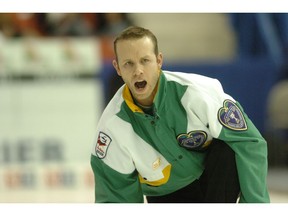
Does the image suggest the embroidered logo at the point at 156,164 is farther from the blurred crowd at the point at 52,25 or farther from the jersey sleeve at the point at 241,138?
the blurred crowd at the point at 52,25

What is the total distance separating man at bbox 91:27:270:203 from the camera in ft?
7.16

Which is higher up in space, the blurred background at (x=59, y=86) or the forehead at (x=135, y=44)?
the blurred background at (x=59, y=86)

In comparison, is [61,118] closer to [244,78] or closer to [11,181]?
[11,181]

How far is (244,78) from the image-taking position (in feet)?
14.3

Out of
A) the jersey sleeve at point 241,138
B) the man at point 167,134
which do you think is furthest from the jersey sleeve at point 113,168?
Result: the jersey sleeve at point 241,138

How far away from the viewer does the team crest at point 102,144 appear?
2.25 m

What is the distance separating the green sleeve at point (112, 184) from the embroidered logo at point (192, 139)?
0.19m

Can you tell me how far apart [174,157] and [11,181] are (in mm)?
2490

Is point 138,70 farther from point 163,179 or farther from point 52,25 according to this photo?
point 52,25

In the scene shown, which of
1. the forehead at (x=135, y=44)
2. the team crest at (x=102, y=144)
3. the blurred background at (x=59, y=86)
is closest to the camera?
the forehead at (x=135, y=44)

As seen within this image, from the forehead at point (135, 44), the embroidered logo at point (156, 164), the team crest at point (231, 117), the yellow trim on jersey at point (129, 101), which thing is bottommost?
the embroidered logo at point (156, 164)

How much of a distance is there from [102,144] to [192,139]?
27cm

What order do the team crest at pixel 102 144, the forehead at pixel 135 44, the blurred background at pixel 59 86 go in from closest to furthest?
1. the forehead at pixel 135 44
2. the team crest at pixel 102 144
3. the blurred background at pixel 59 86

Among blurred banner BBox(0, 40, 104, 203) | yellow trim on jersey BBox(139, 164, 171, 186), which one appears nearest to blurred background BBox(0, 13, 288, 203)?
blurred banner BBox(0, 40, 104, 203)
